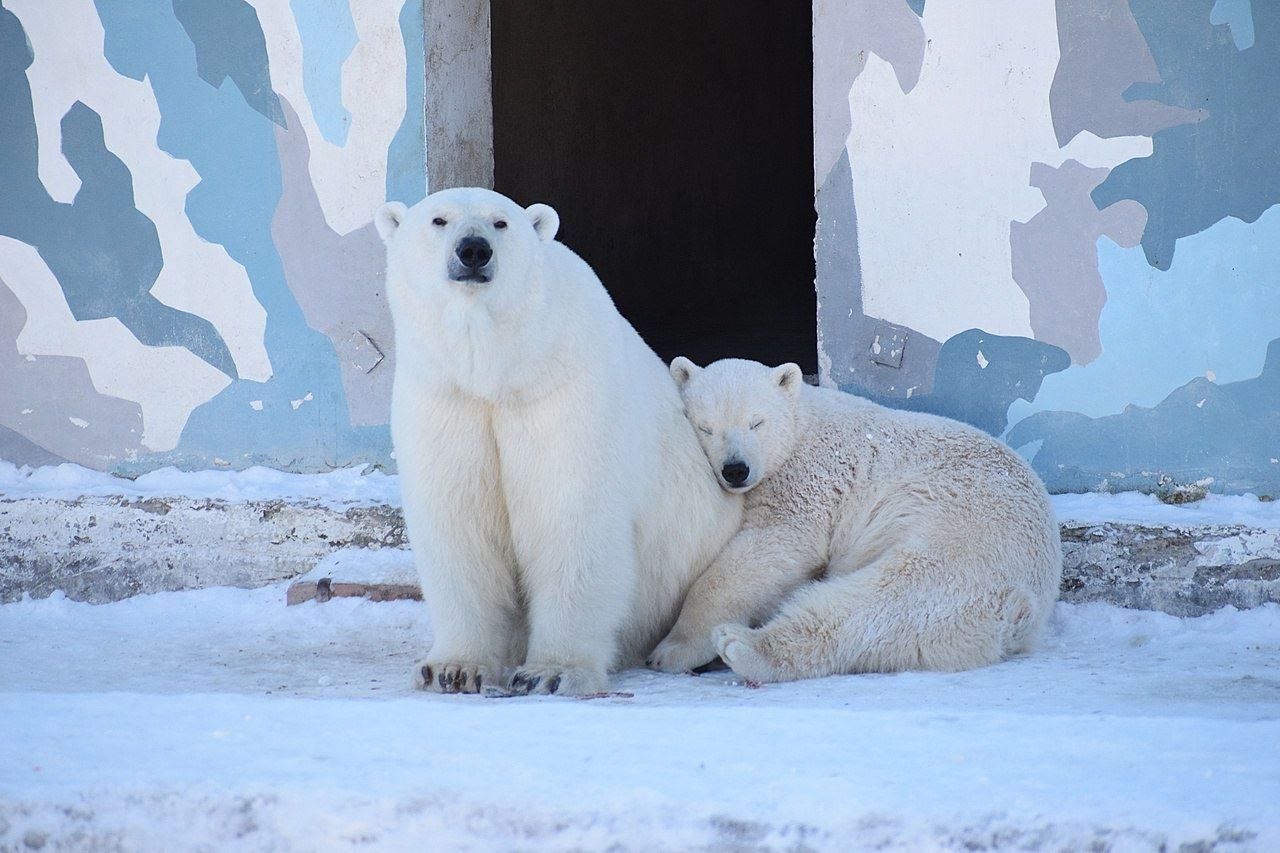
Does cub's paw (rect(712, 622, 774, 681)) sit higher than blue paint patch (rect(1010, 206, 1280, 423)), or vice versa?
blue paint patch (rect(1010, 206, 1280, 423))

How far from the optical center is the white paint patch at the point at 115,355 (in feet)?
15.9

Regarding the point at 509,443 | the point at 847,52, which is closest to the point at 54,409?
the point at 509,443

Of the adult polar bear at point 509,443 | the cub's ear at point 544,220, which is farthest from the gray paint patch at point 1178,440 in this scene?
the cub's ear at point 544,220

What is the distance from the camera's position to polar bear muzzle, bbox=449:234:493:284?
3113mm

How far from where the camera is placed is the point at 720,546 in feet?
12.8

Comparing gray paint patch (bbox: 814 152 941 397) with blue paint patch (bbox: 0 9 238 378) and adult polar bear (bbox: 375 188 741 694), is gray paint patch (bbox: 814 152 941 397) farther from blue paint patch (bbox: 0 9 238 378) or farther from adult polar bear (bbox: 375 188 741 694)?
blue paint patch (bbox: 0 9 238 378)

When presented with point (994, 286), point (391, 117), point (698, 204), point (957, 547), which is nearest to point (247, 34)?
point (391, 117)

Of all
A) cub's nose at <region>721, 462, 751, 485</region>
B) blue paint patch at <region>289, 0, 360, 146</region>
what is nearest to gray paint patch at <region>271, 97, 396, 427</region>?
blue paint patch at <region>289, 0, 360, 146</region>

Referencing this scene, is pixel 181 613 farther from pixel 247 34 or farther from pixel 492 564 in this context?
pixel 247 34

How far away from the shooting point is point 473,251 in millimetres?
3117

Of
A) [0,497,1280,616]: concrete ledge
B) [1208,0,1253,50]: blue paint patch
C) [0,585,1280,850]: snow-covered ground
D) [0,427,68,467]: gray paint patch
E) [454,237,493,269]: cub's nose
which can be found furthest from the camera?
[0,427,68,467]: gray paint patch

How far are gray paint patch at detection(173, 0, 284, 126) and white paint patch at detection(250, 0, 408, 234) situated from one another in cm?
4

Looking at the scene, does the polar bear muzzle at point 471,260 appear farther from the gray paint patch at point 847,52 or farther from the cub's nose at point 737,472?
the gray paint patch at point 847,52

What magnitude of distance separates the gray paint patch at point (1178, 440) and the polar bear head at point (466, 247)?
1.93 metres
